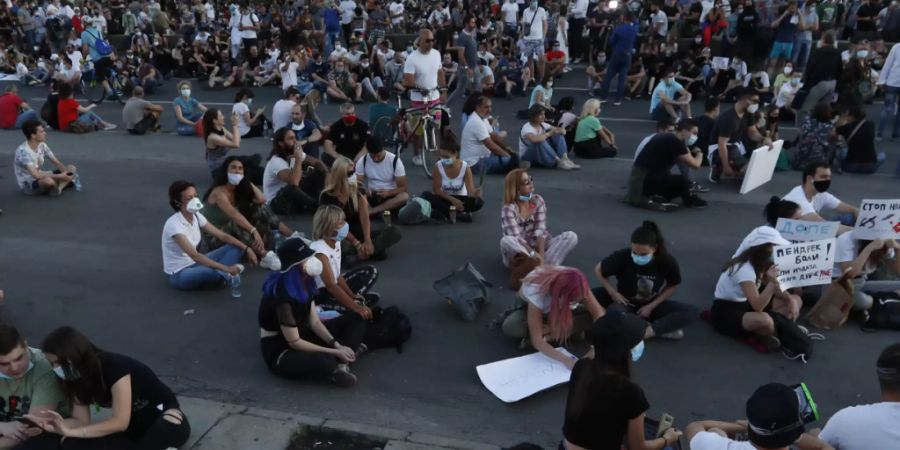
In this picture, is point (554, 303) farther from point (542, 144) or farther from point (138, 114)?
point (138, 114)

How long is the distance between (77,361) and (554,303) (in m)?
3.21

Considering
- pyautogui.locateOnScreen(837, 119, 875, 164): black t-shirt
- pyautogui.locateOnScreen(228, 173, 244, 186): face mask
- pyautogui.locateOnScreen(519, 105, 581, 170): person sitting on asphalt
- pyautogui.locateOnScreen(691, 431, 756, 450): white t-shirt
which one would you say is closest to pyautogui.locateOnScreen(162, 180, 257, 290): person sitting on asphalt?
pyautogui.locateOnScreen(228, 173, 244, 186): face mask

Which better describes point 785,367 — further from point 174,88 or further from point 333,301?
point 174,88

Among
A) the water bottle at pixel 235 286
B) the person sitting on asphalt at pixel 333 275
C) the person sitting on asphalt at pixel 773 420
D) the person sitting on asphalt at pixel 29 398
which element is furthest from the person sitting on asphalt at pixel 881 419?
the water bottle at pixel 235 286

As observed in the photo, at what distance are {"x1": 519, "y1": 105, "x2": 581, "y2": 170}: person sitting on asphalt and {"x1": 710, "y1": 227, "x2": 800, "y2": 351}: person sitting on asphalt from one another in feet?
18.8

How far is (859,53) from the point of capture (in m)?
15.3

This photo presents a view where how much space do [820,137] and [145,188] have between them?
9784mm

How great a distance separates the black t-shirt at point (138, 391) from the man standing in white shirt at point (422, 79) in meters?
8.14

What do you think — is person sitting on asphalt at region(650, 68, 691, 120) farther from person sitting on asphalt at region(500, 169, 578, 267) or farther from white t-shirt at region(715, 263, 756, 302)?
white t-shirt at region(715, 263, 756, 302)

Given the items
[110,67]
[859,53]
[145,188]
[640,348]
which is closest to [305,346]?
[640,348]

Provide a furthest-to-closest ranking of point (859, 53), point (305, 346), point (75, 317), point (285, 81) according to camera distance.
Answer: point (285, 81), point (859, 53), point (75, 317), point (305, 346)

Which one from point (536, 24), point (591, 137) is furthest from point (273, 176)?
point (536, 24)

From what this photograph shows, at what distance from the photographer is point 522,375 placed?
614 centimetres

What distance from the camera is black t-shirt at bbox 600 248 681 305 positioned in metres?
6.64
